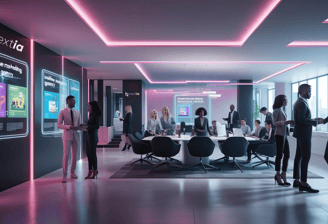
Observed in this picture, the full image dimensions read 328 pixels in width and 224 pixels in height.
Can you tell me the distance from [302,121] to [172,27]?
2.80 m

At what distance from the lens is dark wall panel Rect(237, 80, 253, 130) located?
11766 millimetres

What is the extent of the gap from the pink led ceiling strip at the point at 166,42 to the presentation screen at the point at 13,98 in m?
1.57

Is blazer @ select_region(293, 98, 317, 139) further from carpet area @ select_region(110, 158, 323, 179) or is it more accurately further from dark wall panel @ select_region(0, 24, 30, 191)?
dark wall panel @ select_region(0, 24, 30, 191)

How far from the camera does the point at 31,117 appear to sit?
557 centimetres

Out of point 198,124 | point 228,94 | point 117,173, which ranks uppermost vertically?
point 228,94

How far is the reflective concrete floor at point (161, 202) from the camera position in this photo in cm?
336

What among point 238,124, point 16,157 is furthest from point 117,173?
point 238,124

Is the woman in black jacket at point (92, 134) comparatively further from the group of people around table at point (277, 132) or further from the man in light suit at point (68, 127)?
the man in light suit at point (68, 127)

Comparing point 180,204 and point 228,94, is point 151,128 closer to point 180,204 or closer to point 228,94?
point 180,204

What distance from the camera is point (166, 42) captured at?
20.1 ft

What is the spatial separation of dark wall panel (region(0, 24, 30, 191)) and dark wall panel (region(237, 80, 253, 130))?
8916mm

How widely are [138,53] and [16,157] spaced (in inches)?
144


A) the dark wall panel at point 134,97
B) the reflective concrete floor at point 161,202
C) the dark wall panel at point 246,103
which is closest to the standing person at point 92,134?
the reflective concrete floor at point 161,202

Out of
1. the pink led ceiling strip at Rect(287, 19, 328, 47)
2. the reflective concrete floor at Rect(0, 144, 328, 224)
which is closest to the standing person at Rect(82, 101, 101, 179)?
the reflective concrete floor at Rect(0, 144, 328, 224)
